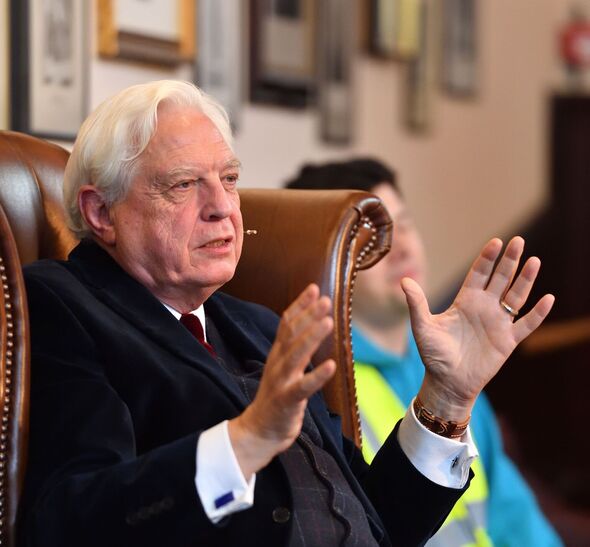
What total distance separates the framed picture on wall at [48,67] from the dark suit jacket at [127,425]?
1.02 m

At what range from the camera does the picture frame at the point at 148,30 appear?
322 cm

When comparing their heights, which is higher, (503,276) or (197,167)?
(197,167)

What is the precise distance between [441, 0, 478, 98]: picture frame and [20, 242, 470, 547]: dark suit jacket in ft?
11.5

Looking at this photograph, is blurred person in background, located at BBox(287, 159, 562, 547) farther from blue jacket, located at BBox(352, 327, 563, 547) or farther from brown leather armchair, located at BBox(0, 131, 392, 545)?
brown leather armchair, located at BBox(0, 131, 392, 545)

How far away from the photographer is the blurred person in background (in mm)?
2984

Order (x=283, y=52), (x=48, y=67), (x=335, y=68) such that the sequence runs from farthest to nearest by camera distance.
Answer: (x=335, y=68) < (x=283, y=52) < (x=48, y=67)

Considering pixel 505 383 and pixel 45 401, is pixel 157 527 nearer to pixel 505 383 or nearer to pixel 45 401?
pixel 45 401

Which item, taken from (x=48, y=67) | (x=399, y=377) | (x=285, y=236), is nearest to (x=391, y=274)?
(x=399, y=377)

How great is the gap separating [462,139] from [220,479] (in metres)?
4.33

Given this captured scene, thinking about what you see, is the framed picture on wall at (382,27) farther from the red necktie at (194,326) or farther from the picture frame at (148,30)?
the red necktie at (194,326)

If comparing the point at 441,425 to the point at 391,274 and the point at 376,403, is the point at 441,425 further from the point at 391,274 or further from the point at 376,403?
the point at 391,274

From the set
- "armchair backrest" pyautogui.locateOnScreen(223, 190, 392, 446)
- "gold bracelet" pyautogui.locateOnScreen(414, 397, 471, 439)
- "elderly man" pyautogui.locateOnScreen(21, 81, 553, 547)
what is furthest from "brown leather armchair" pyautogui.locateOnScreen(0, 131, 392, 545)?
"gold bracelet" pyautogui.locateOnScreen(414, 397, 471, 439)

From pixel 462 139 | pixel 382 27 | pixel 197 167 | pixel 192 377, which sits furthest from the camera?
pixel 462 139

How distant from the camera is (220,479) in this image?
1601 mm
